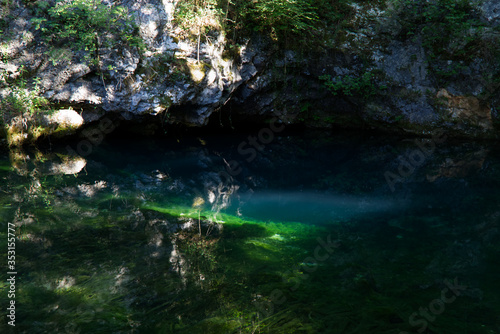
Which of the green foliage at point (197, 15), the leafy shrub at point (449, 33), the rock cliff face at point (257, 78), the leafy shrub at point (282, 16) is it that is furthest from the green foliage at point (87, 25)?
the leafy shrub at point (449, 33)

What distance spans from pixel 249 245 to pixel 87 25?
7.25 meters

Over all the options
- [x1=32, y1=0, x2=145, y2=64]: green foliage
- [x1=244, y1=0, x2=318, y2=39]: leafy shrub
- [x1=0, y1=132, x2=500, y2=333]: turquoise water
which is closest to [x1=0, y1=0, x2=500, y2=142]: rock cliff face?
[x1=32, y1=0, x2=145, y2=64]: green foliage

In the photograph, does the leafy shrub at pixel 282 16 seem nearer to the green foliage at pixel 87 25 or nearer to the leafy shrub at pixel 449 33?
the leafy shrub at pixel 449 33

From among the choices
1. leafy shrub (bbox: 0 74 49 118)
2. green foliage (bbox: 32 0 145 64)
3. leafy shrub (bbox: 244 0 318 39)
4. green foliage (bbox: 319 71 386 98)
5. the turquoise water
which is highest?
leafy shrub (bbox: 244 0 318 39)

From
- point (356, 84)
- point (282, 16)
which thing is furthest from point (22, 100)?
point (356, 84)

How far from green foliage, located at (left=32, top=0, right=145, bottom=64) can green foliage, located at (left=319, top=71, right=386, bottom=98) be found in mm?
5419

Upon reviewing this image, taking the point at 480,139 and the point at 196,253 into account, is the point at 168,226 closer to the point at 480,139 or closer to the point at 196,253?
the point at 196,253

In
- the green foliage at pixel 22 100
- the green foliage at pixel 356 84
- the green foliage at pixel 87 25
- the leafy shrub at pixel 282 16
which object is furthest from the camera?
the green foliage at pixel 356 84

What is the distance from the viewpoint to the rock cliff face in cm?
876

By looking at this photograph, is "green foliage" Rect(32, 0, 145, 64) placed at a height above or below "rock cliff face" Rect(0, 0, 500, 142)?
above

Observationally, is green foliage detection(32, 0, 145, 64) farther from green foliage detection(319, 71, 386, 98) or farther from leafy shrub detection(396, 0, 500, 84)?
leafy shrub detection(396, 0, 500, 84)

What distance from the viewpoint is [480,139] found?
1039 cm

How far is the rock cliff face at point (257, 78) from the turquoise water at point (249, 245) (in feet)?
5.75

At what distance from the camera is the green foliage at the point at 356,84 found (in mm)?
10883
